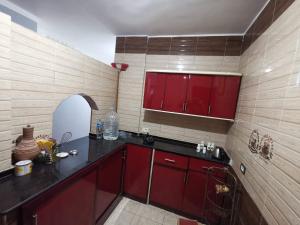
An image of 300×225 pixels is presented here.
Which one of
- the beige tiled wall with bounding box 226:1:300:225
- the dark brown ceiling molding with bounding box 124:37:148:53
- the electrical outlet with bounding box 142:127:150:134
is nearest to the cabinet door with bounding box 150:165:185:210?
the electrical outlet with bounding box 142:127:150:134

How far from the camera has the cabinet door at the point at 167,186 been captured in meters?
2.01

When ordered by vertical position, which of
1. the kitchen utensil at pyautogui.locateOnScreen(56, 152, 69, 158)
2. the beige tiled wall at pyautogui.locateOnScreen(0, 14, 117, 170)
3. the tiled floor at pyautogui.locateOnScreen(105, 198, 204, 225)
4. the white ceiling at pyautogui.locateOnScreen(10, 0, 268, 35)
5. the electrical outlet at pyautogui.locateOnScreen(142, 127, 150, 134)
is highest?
the white ceiling at pyautogui.locateOnScreen(10, 0, 268, 35)

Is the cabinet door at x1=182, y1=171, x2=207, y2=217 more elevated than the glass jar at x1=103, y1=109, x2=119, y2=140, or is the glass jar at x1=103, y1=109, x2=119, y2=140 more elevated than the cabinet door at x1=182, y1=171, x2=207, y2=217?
the glass jar at x1=103, y1=109, x2=119, y2=140

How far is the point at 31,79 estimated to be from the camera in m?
1.25

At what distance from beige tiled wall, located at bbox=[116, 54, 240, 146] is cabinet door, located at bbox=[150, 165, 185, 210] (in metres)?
0.58

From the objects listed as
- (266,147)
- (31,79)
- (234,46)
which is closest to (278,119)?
(266,147)

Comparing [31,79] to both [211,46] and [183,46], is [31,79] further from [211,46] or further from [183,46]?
[211,46]

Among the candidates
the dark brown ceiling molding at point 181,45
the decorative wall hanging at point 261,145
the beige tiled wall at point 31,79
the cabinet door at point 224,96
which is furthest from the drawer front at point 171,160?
the dark brown ceiling molding at point 181,45

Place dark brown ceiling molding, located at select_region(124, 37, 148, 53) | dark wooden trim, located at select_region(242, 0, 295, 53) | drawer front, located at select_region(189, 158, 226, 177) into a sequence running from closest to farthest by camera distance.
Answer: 1. dark wooden trim, located at select_region(242, 0, 295, 53)
2. drawer front, located at select_region(189, 158, 226, 177)
3. dark brown ceiling molding, located at select_region(124, 37, 148, 53)

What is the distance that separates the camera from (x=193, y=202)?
1974mm

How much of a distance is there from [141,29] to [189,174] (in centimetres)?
213

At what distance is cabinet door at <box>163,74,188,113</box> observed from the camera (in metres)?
2.09

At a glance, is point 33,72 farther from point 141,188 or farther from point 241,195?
point 241,195

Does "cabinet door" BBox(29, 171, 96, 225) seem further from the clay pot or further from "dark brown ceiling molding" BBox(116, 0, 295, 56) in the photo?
"dark brown ceiling molding" BBox(116, 0, 295, 56)
